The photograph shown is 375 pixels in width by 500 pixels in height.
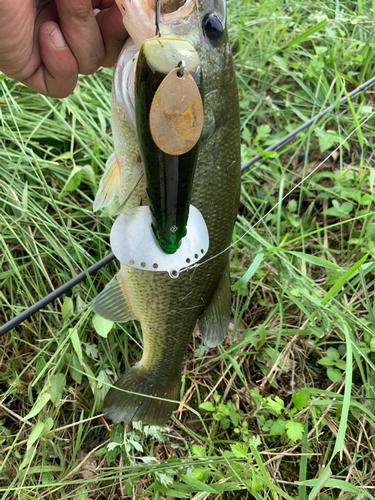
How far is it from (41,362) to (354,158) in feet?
8.39

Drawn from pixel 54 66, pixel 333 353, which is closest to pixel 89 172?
pixel 54 66

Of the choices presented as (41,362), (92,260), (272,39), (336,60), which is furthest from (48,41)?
(336,60)

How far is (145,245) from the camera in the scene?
108 cm

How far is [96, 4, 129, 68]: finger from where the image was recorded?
54.3 inches

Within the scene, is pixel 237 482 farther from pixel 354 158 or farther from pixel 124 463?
pixel 354 158

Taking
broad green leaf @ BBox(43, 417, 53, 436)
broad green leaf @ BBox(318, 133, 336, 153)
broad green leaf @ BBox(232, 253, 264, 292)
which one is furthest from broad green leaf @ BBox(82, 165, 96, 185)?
broad green leaf @ BBox(318, 133, 336, 153)

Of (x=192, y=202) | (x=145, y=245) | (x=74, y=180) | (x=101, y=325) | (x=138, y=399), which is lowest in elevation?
(x=138, y=399)

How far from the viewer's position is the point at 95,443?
1995mm

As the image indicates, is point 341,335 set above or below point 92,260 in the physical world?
Answer: below

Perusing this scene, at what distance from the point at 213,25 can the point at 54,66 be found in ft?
2.12

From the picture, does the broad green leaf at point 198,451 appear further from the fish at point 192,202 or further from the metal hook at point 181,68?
the metal hook at point 181,68

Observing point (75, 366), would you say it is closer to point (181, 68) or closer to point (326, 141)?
point (181, 68)

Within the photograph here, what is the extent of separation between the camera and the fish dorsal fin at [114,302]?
5.24 ft

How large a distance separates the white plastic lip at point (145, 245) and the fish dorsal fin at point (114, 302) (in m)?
0.52
